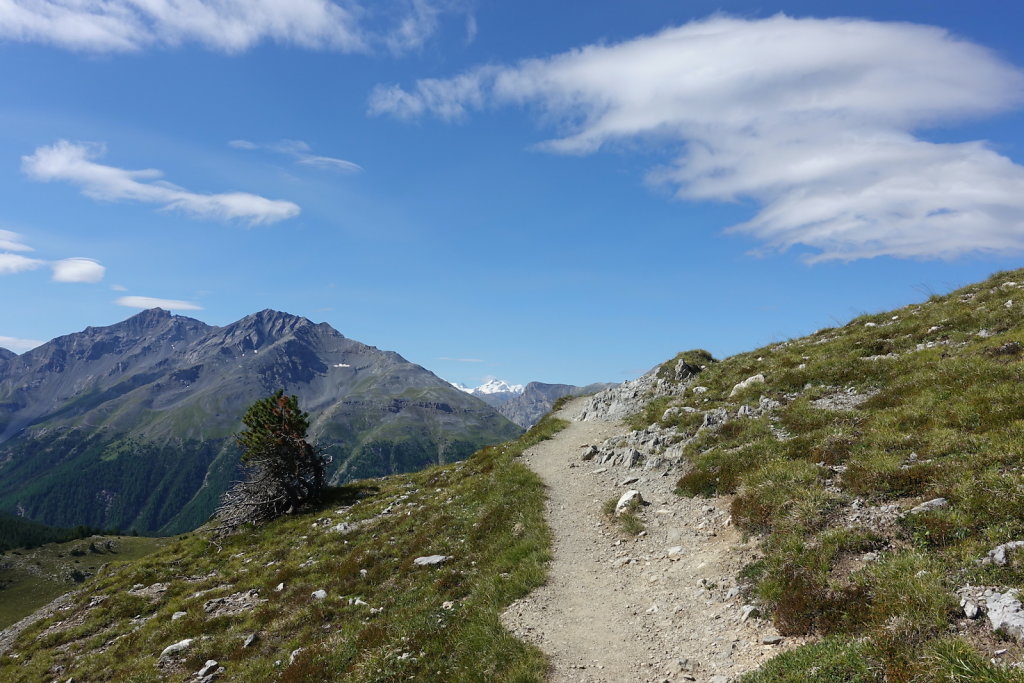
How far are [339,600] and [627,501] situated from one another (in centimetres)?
1129

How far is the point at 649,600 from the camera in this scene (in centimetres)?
1363

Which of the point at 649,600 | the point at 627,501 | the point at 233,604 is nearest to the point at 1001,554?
the point at 649,600

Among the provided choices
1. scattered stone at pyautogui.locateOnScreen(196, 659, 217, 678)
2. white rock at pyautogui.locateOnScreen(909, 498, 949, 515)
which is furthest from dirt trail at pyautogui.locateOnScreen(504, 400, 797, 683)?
scattered stone at pyautogui.locateOnScreen(196, 659, 217, 678)

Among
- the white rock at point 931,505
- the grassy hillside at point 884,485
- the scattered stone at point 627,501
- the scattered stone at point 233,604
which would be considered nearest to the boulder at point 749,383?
the grassy hillside at point 884,485

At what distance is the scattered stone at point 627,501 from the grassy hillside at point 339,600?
297 centimetres

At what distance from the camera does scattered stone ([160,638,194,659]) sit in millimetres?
18719

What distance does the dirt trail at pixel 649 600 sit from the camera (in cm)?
1085

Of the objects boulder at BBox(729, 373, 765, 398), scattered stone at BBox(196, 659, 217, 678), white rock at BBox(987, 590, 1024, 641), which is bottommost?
scattered stone at BBox(196, 659, 217, 678)

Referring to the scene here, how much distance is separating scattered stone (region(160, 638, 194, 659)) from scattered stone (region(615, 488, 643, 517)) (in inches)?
657

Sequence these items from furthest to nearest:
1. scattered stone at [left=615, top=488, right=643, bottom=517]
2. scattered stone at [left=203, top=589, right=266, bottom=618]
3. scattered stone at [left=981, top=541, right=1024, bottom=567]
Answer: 1. scattered stone at [left=203, top=589, right=266, bottom=618]
2. scattered stone at [left=615, top=488, right=643, bottom=517]
3. scattered stone at [left=981, top=541, right=1024, bottom=567]

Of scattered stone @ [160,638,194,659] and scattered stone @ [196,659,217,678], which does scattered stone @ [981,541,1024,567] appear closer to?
scattered stone @ [196,659,217,678]

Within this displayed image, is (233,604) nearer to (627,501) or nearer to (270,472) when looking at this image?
(270,472)

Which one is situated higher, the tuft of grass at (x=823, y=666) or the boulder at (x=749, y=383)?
the boulder at (x=749, y=383)

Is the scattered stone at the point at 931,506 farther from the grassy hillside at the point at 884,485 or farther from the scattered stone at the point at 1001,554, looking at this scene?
the scattered stone at the point at 1001,554
